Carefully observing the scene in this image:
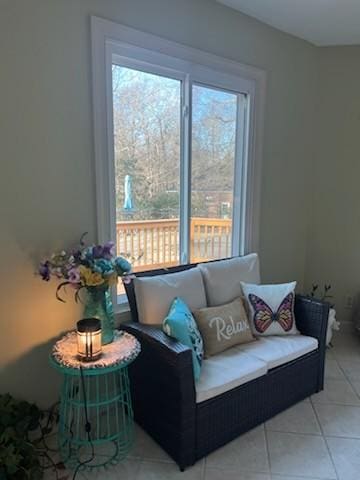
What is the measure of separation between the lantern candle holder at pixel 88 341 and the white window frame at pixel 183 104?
54cm

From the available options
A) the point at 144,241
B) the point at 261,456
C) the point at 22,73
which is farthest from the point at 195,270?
the point at 22,73

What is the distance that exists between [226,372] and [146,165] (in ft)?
4.63

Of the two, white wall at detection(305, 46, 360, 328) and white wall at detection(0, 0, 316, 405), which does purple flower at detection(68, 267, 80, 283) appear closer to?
white wall at detection(0, 0, 316, 405)

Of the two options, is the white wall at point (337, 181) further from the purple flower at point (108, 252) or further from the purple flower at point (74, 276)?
the purple flower at point (74, 276)

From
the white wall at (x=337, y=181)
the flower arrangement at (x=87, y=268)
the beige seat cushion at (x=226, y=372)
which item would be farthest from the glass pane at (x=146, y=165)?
the white wall at (x=337, y=181)

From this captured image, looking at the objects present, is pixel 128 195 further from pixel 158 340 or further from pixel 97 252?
pixel 158 340

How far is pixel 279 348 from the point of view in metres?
2.23

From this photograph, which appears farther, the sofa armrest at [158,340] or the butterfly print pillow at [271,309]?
the butterfly print pillow at [271,309]

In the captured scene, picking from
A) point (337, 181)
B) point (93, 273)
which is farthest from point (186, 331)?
point (337, 181)

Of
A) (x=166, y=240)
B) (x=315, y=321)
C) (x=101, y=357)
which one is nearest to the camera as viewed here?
(x=101, y=357)

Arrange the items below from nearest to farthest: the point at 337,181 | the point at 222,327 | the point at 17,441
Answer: the point at 17,441
the point at 222,327
the point at 337,181

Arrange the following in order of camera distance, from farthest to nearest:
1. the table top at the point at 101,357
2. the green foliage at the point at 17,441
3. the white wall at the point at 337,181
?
the white wall at the point at 337,181, the table top at the point at 101,357, the green foliage at the point at 17,441

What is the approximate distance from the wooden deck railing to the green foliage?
104 cm

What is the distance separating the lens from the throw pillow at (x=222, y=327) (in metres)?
2.12
